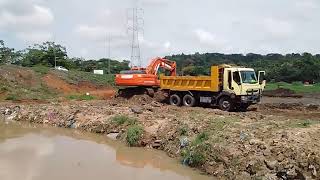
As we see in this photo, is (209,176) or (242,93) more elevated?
(242,93)

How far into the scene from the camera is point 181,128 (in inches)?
646

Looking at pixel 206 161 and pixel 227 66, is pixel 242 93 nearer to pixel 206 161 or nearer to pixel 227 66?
pixel 227 66

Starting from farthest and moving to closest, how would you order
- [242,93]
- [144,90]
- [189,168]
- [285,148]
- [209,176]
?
[144,90]
[242,93]
[189,168]
[209,176]
[285,148]

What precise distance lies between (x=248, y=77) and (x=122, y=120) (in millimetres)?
7396

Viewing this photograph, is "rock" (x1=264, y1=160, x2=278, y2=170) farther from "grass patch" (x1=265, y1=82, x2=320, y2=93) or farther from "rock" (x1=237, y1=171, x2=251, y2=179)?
"grass patch" (x1=265, y1=82, x2=320, y2=93)

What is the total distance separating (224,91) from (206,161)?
426 inches

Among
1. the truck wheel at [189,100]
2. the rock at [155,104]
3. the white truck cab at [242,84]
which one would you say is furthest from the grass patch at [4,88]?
the white truck cab at [242,84]

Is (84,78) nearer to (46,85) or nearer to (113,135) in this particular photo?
(46,85)

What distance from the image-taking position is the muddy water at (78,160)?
13062mm

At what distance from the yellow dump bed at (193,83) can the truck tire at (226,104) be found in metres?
0.62

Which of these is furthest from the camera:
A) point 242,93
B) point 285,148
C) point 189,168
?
point 242,93

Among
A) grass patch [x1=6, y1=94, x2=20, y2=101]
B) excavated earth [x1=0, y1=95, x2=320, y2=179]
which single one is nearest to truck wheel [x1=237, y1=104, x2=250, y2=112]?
excavated earth [x1=0, y1=95, x2=320, y2=179]

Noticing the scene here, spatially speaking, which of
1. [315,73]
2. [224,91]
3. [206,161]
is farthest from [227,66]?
[315,73]

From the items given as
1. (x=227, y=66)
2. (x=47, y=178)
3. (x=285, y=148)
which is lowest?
(x=47, y=178)
